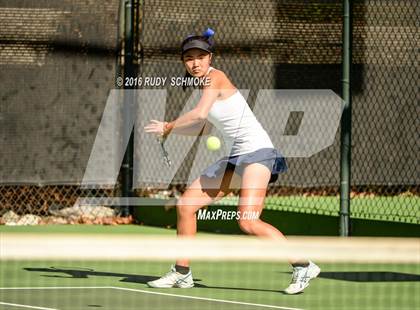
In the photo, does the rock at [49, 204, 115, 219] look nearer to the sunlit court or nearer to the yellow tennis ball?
the sunlit court

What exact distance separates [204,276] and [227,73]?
3.63 metres

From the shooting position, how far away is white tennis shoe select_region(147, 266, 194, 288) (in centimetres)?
860

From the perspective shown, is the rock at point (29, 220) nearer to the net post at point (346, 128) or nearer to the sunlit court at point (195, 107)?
the sunlit court at point (195, 107)

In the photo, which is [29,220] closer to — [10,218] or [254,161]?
[10,218]

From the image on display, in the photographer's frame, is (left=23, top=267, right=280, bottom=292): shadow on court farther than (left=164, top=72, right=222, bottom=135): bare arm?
Yes

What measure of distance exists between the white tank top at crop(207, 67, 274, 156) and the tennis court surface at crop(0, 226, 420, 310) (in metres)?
0.83

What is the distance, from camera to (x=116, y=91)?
42.2ft

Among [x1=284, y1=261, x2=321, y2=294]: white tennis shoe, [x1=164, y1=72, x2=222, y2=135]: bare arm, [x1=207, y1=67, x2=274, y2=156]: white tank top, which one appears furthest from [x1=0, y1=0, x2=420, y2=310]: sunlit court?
[x1=284, y1=261, x2=321, y2=294]: white tennis shoe

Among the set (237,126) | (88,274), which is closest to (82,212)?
(88,274)

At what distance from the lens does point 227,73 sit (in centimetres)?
1258

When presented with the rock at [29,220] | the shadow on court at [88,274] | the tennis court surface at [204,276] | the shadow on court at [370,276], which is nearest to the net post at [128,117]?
the rock at [29,220]

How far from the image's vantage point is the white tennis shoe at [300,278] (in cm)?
833

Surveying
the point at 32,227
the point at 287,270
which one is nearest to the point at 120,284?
the point at 287,270

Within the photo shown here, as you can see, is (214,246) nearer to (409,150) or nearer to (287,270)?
(287,270)
